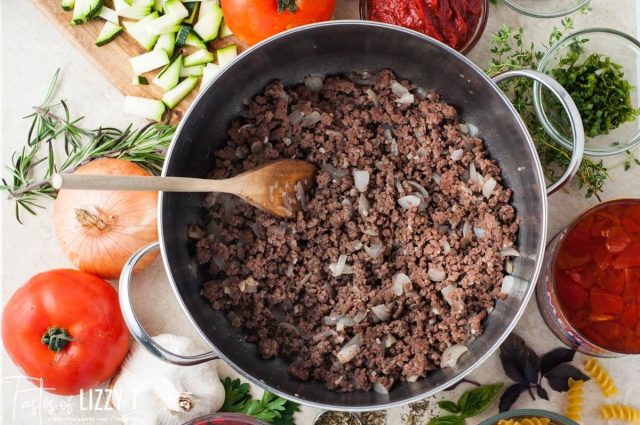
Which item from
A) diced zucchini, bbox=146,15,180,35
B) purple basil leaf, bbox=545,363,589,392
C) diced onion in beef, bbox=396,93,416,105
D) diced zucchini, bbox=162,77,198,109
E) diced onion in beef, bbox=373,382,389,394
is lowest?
purple basil leaf, bbox=545,363,589,392

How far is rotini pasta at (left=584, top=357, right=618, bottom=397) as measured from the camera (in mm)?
2561

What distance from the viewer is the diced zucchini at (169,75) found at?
8.33 ft

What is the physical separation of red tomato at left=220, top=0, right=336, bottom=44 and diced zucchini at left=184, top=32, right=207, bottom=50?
7.0 inches

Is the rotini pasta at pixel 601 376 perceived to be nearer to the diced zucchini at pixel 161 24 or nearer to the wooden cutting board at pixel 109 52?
the wooden cutting board at pixel 109 52

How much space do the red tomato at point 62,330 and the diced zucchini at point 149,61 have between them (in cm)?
89

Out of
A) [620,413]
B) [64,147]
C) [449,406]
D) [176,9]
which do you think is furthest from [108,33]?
[620,413]

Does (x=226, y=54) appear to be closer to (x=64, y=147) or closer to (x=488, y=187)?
(x=64, y=147)

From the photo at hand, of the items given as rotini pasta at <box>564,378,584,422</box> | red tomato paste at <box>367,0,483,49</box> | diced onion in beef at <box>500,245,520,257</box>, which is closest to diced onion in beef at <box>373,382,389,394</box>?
diced onion in beef at <box>500,245,520,257</box>

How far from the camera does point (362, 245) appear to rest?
2.39 meters

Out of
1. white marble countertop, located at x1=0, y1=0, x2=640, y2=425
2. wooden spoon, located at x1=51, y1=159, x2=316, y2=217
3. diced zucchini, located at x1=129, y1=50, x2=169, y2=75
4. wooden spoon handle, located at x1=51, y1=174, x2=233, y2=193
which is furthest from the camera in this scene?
white marble countertop, located at x1=0, y1=0, x2=640, y2=425

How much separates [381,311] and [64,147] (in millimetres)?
1543

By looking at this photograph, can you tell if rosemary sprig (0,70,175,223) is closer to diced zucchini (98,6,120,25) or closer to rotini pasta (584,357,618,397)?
diced zucchini (98,6,120,25)

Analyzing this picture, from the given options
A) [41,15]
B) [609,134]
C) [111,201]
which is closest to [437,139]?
[609,134]

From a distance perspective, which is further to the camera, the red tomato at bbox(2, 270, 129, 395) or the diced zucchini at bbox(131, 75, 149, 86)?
the diced zucchini at bbox(131, 75, 149, 86)
